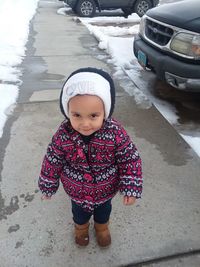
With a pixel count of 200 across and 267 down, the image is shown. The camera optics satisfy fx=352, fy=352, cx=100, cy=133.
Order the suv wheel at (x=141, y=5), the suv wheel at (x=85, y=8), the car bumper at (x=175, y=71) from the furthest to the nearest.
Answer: the suv wheel at (x=141, y=5) < the suv wheel at (x=85, y=8) < the car bumper at (x=175, y=71)

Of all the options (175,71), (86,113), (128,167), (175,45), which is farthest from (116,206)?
(175,45)

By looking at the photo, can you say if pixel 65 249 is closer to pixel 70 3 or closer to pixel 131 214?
pixel 131 214

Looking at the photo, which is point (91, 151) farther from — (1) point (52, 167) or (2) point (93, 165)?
(1) point (52, 167)

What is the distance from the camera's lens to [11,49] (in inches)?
258

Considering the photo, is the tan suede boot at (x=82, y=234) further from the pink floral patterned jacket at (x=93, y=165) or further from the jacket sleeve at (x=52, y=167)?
the jacket sleeve at (x=52, y=167)

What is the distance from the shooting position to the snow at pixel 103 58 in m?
4.13

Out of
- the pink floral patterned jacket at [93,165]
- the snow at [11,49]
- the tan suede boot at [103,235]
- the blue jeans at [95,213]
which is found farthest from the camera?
the snow at [11,49]

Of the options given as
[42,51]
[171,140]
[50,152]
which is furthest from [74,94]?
[42,51]

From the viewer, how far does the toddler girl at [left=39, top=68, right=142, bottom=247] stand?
1.62 meters

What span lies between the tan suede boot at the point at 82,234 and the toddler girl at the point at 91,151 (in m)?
0.15

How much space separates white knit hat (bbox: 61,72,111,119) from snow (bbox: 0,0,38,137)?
80.7 inches

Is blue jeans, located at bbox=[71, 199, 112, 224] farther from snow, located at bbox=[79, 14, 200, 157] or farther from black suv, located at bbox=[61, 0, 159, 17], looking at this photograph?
black suv, located at bbox=[61, 0, 159, 17]

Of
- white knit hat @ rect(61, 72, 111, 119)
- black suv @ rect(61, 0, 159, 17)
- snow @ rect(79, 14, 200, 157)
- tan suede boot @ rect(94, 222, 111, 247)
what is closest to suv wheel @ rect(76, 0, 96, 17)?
black suv @ rect(61, 0, 159, 17)

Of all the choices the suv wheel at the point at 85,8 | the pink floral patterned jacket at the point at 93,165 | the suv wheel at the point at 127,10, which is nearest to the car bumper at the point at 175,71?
the pink floral patterned jacket at the point at 93,165
